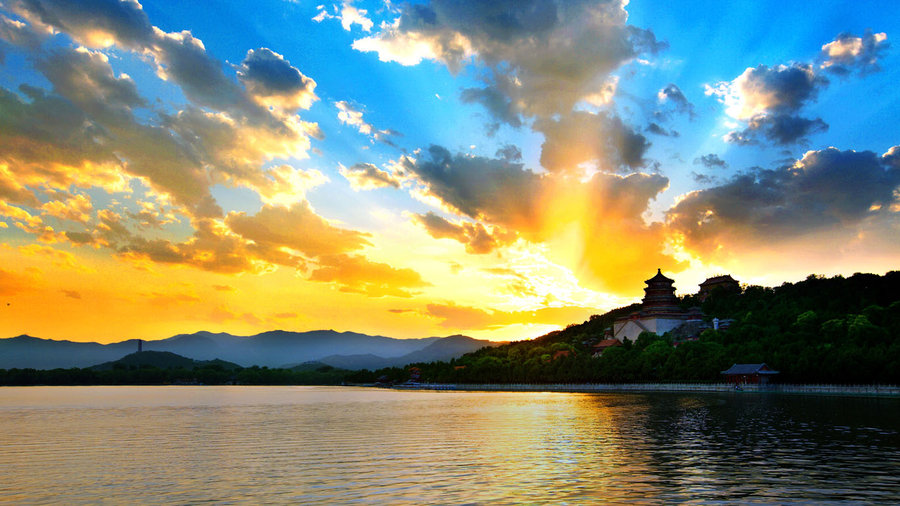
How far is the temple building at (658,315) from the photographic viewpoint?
495ft

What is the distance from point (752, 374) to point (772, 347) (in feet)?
37.7

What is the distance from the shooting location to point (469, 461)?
28.5m

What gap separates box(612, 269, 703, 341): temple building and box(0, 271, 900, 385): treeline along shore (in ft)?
18.1

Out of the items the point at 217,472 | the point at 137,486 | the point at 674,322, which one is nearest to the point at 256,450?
the point at 217,472

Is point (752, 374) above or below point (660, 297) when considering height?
below

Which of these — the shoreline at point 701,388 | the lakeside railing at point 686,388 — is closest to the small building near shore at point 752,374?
the lakeside railing at point 686,388

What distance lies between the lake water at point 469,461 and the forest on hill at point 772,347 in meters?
37.2

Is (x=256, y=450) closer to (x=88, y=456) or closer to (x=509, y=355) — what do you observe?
(x=88, y=456)

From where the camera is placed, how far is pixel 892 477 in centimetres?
2233

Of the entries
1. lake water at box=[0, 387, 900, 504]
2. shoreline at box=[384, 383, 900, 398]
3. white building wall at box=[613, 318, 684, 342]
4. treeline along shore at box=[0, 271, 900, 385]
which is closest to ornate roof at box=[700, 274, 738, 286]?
treeline along shore at box=[0, 271, 900, 385]

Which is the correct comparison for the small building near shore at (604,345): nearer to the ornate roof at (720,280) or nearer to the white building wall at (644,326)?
the white building wall at (644,326)

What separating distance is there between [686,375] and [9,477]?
9744cm

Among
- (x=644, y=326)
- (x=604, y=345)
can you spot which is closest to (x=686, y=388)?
(x=604, y=345)

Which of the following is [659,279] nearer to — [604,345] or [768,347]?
[604,345]
